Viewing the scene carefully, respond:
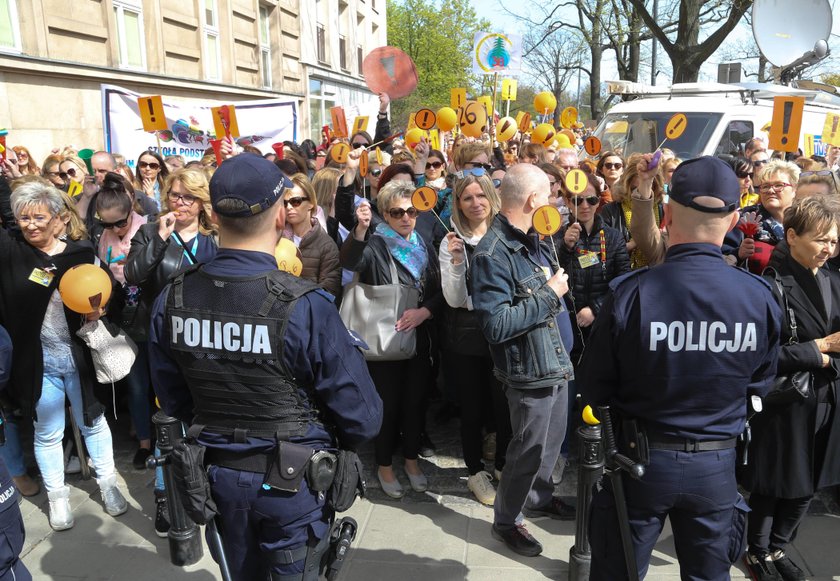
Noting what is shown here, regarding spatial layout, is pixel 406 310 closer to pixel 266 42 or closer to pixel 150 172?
pixel 150 172

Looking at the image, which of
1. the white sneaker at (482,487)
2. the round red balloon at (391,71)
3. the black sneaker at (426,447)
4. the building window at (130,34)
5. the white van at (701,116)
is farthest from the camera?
the building window at (130,34)

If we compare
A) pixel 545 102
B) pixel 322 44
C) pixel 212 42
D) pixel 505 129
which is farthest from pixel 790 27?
pixel 322 44

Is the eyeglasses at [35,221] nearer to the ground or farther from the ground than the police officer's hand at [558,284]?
farther from the ground

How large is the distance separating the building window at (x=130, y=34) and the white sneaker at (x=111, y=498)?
1174 centimetres

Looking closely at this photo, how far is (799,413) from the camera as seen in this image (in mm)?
3168

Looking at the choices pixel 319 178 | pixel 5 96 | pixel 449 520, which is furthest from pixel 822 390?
pixel 5 96

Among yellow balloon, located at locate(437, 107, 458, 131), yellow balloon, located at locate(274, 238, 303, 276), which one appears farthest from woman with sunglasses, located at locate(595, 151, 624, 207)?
yellow balloon, located at locate(274, 238, 303, 276)

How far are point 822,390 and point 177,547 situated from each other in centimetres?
331

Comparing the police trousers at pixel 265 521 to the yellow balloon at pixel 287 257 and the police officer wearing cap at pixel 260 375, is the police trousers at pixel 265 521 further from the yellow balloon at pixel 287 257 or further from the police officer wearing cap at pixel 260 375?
the yellow balloon at pixel 287 257

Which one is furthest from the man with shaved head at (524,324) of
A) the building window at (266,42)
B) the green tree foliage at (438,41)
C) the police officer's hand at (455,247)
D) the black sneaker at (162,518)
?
the green tree foliage at (438,41)

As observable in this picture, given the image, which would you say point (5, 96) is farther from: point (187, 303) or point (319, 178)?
point (187, 303)

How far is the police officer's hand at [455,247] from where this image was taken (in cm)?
354

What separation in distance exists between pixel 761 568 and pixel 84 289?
3.78 m

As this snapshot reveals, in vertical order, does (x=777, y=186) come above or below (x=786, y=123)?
below
